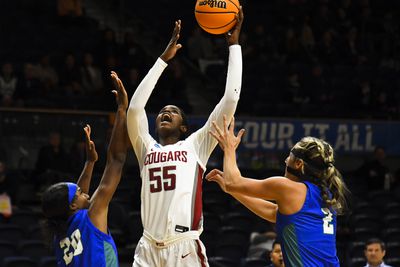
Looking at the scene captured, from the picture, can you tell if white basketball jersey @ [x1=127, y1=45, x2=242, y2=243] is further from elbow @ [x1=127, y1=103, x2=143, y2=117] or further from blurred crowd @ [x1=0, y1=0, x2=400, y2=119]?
blurred crowd @ [x1=0, y1=0, x2=400, y2=119]

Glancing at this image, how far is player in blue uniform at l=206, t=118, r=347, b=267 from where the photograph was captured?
573cm

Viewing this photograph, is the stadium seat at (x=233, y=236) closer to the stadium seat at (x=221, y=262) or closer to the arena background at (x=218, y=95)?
the arena background at (x=218, y=95)

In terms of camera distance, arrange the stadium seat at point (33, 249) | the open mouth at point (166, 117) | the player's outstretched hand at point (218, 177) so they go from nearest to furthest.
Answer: the player's outstretched hand at point (218, 177)
the open mouth at point (166, 117)
the stadium seat at point (33, 249)

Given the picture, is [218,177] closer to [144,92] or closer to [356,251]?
[144,92]

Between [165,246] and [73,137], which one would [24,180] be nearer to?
[73,137]

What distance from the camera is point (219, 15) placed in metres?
6.42

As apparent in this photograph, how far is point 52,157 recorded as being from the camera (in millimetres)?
13734

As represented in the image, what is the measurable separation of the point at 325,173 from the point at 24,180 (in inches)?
348

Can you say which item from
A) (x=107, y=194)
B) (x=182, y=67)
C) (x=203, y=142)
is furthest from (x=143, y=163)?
(x=182, y=67)

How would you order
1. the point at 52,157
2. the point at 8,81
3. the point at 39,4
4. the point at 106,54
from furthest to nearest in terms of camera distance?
the point at 39,4
the point at 106,54
the point at 8,81
the point at 52,157

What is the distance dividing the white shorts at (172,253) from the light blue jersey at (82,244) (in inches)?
33.1

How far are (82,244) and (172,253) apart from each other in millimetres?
982

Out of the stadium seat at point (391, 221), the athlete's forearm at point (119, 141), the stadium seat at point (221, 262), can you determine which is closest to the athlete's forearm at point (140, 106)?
the athlete's forearm at point (119, 141)

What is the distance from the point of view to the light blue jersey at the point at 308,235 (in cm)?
573
